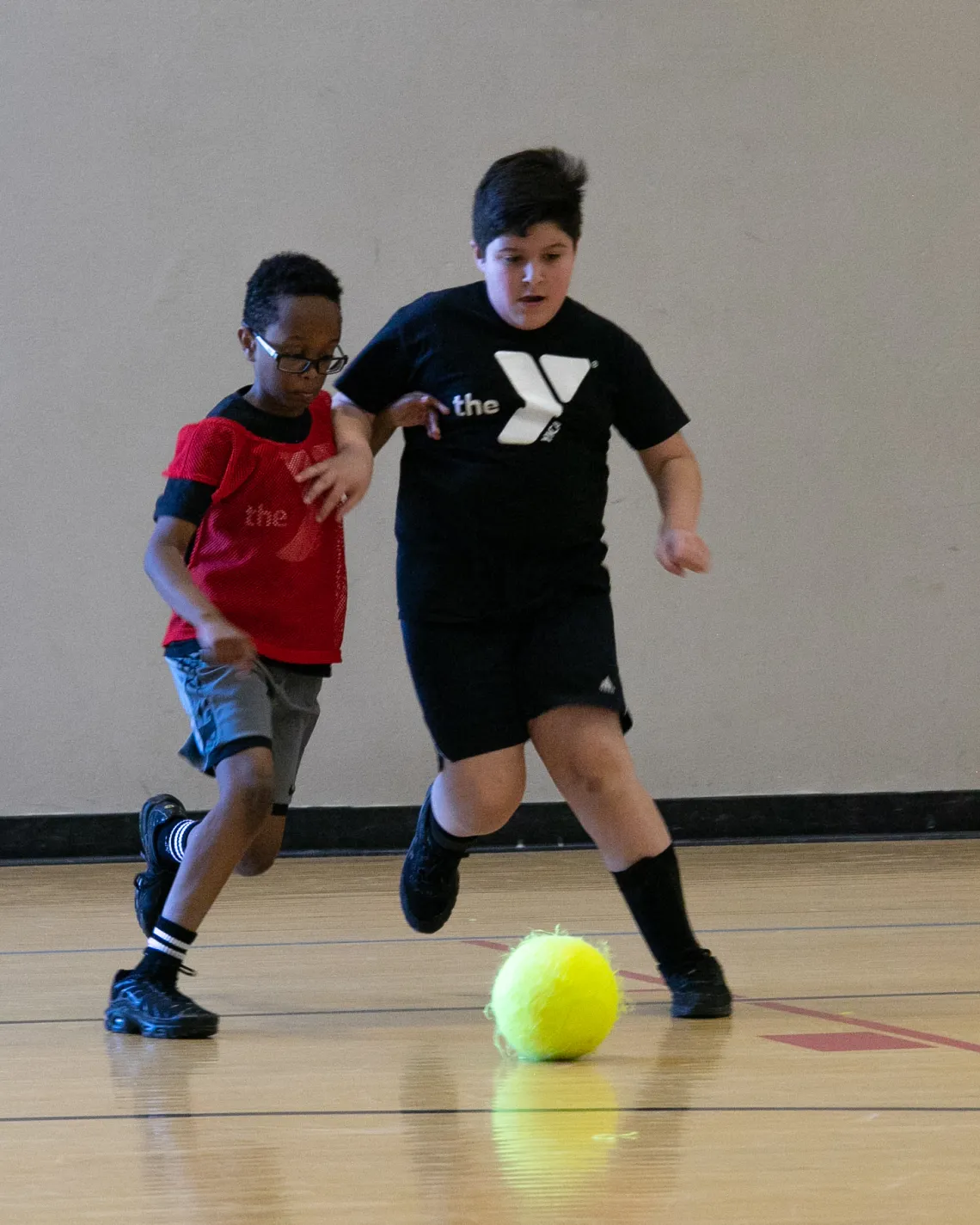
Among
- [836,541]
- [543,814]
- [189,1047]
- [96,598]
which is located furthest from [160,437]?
[189,1047]

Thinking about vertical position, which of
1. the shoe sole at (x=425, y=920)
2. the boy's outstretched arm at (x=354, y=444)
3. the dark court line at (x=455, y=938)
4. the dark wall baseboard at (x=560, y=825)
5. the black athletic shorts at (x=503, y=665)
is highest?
the boy's outstretched arm at (x=354, y=444)

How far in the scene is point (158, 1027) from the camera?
88.5 inches

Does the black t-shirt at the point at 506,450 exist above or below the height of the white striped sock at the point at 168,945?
above

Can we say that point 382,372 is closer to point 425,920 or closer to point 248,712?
point 248,712

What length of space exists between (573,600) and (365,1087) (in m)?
0.90

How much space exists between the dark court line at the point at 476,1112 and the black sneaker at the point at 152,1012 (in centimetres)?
48

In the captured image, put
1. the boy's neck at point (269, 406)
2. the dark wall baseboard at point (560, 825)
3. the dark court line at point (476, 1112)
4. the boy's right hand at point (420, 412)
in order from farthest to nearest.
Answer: the dark wall baseboard at point (560, 825), the boy's neck at point (269, 406), the boy's right hand at point (420, 412), the dark court line at point (476, 1112)

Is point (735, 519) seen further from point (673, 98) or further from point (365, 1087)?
point (365, 1087)

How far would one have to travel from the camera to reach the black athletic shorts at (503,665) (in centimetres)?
245

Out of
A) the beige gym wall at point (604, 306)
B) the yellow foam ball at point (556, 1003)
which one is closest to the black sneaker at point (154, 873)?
the yellow foam ball at point (556, 1003)

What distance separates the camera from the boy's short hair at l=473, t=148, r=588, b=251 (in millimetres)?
2395

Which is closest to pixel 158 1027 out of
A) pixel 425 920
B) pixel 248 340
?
pixel 425 920

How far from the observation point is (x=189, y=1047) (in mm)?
2162

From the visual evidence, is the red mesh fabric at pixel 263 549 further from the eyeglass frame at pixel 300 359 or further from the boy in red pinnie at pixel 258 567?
the eyeglass frame at pixel 300 359
